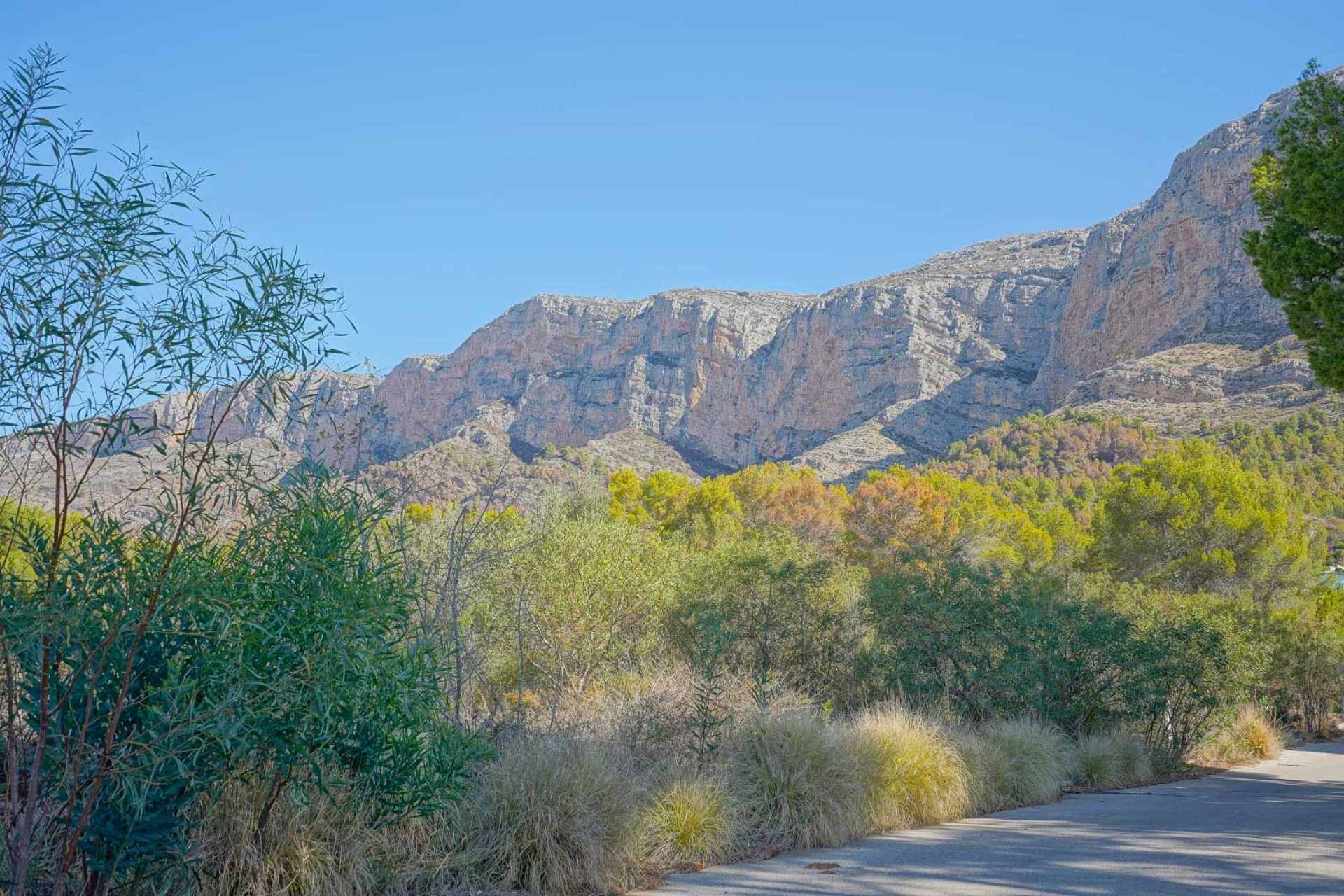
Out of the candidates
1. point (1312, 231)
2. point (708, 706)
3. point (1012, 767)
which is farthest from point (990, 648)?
point (708, 706)

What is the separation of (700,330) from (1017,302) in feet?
138

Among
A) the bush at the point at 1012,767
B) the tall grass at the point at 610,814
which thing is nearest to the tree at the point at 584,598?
the bush at the point at 1012,767

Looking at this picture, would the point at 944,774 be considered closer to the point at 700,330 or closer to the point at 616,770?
the point at 616,770

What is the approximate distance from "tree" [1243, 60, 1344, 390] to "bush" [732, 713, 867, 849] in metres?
7.20

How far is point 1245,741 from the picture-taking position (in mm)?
20453

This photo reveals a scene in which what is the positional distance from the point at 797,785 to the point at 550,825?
2.70m

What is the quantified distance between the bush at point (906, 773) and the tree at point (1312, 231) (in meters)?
6.22

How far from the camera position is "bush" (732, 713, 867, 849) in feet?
25.1

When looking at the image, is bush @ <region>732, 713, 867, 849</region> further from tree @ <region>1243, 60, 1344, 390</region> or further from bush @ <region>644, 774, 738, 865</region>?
tree @ <region>1243, 60, 1344, 390</region>

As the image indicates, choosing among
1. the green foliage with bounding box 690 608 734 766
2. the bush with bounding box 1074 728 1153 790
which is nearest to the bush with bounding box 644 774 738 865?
the green foliage with bounding box 690 608 734 766

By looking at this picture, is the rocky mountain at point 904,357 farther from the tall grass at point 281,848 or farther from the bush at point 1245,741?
the tall grass at point 281,848

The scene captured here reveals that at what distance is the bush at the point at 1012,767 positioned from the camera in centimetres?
1022

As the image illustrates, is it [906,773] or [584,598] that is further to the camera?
[584,598]

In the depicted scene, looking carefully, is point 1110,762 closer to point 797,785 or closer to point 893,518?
point 797,785
